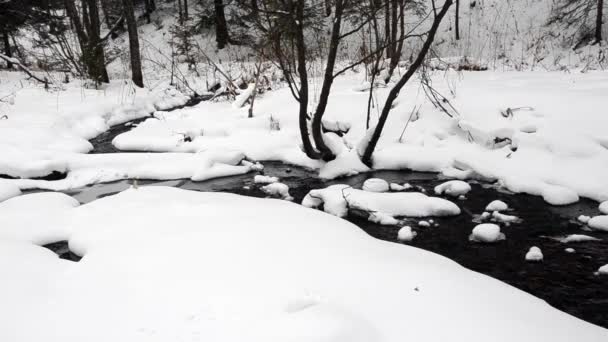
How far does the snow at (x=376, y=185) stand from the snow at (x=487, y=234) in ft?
4.00

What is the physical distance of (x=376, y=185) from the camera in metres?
4.41

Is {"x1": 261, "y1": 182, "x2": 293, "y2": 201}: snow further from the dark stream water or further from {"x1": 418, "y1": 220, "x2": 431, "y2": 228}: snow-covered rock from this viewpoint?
{"x1": 418, "y1": 220, "x2": 431, "y2": 228}: snow-covered rock

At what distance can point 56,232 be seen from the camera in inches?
134

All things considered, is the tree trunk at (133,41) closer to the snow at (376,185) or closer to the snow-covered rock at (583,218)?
the snow at (376,185)

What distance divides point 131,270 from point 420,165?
3.58 meters

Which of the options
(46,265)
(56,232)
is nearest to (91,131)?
(56,232)

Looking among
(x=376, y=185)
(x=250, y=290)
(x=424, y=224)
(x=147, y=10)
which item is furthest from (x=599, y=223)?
(x=147, y=10)

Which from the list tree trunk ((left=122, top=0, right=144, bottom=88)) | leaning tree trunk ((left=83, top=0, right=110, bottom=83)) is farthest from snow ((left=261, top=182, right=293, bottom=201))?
tree trunk ((left=122, top=0, right=144, bottom=88))

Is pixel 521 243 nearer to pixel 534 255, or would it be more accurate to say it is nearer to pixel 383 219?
pixel 534 255

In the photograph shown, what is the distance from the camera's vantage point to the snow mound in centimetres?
420

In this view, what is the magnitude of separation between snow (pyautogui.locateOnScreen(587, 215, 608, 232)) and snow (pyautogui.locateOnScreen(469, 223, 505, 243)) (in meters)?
0.78

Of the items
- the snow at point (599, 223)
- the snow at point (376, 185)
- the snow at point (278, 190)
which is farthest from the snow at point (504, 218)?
the snow at point (278, 190)

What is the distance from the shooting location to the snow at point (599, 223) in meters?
3.39

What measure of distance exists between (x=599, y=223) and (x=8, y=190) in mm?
5697
